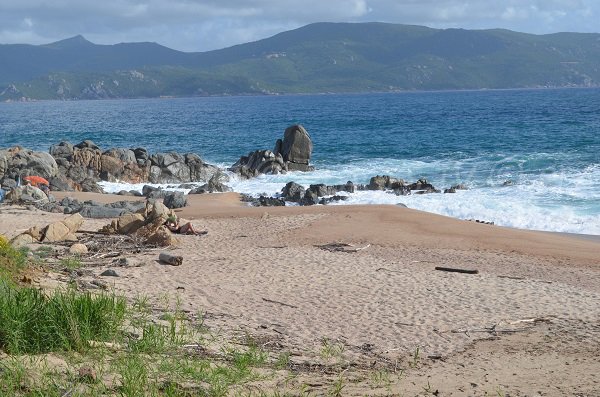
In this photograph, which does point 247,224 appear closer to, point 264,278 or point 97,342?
point 264,278

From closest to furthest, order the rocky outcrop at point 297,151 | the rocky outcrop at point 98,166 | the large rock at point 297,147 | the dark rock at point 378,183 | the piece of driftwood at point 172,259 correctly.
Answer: the piece of driftwood at point 172,259 < the dark rock at point 378,183 < the rocky outcrop at point 98,166 < the rocky outcrop at point 297,151 < the large rock at point 297,147

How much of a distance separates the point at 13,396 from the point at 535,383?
4.74 metres

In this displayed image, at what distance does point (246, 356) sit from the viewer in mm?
7617

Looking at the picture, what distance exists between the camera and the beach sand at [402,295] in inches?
318

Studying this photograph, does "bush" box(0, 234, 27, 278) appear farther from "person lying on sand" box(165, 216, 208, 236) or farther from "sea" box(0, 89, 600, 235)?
"sea" box(0, 89, 600, 235)

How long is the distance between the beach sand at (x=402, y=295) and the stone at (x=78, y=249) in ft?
2.75

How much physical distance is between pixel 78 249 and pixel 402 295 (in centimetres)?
597

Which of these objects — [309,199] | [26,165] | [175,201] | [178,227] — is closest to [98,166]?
[26,165]

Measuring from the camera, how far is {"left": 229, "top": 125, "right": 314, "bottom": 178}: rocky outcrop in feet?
119

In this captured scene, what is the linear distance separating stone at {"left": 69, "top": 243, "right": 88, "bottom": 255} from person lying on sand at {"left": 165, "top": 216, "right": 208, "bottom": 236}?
10.8ft

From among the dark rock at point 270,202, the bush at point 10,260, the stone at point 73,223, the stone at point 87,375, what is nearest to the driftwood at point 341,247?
the stone at point 73,223

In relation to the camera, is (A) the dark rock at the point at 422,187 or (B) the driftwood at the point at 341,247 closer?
(B) the driftwood at the point at 341,247

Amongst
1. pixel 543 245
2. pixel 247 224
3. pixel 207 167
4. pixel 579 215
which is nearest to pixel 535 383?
pixel 543 245

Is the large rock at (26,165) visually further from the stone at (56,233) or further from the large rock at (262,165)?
the stone at (56,233)
